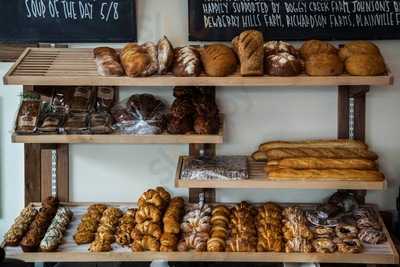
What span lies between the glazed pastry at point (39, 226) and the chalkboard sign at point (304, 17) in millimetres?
1087

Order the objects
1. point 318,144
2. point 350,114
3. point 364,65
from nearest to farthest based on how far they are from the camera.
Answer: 1. point 364,65
2. point 318,144
3. point 350,114

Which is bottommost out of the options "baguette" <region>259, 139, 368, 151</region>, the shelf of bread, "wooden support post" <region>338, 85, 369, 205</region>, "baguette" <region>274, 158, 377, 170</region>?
"baguette" <region>274, 158, 377, 170</region>

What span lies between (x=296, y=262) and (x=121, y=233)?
28.8 inches

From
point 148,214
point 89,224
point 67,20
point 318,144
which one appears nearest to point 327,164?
point 318,144

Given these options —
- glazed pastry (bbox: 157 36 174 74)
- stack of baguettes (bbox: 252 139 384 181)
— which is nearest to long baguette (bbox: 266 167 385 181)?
stack of baguettes (bbox: 252 139 384 181)

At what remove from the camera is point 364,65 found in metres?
2.20

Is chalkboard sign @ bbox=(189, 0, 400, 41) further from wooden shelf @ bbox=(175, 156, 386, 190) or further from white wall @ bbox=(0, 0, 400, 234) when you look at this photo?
wooden shelf @ bbox=(175, 156, 386, 190)

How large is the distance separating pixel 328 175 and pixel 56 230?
1.16m

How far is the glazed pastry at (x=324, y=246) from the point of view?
228cm

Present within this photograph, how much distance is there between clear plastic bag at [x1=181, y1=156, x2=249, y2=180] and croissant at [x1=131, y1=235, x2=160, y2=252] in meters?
0.28

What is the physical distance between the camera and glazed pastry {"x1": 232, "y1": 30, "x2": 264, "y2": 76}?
2.20 meters

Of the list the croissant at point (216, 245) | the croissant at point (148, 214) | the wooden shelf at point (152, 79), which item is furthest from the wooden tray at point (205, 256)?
the wooden shelf at point (152, 79)

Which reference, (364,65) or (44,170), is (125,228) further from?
(364,65)

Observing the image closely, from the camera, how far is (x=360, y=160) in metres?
2.37
